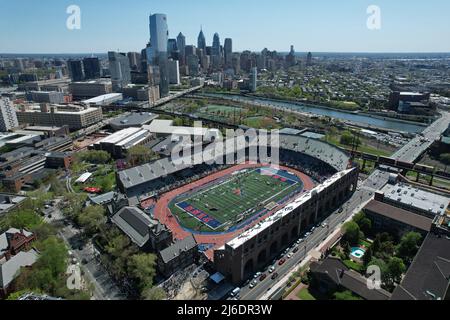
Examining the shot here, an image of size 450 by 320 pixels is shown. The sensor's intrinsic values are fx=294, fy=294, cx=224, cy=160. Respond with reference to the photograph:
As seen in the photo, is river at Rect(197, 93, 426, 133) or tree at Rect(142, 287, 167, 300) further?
river at Rect(197, 93, 426, 133)

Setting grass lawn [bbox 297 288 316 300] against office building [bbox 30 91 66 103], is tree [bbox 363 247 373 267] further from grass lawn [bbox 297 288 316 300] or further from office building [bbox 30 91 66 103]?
office building [bbox 30 91 66 103]

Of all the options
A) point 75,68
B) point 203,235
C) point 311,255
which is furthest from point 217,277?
point 75,68

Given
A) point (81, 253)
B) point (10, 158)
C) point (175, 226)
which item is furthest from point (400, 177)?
point (10, 158)

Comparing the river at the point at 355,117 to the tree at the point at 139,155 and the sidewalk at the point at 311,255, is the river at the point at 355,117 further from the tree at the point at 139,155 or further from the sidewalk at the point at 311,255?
the tree at the point at 139,155

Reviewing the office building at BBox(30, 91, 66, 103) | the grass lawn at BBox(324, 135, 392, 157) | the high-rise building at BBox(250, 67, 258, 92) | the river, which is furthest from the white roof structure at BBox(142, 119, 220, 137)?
the high-rise building at BBox(250, 67, 258, 92)

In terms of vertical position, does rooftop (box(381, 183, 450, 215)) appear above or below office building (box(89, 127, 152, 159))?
below
